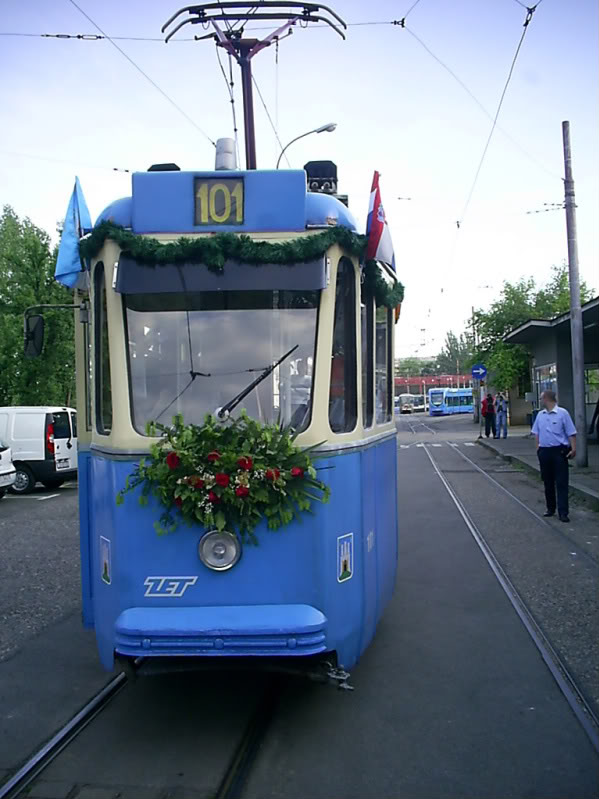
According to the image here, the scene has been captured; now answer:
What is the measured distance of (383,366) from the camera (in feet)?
17.7

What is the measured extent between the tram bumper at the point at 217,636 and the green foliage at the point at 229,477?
17.1 inches

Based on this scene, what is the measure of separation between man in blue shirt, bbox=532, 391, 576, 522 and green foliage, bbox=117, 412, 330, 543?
25.0 ft

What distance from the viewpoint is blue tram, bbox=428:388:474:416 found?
70562 millimetres

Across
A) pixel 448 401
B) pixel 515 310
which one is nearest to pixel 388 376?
pixel 515 310

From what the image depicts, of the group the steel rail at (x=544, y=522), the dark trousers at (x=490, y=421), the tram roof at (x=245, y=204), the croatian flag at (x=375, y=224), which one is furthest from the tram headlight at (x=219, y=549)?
the dark trousers at (x=490, y=421)

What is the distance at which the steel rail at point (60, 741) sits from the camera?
3771mm

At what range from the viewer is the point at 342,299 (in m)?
4.38

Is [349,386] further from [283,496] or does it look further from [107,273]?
[107,273]

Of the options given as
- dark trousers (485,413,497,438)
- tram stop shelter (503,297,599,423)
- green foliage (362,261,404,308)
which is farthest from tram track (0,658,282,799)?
dark trousers (485,413,497,438)

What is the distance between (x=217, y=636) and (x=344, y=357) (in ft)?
5.21

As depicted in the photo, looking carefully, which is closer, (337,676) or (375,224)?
(337,676)

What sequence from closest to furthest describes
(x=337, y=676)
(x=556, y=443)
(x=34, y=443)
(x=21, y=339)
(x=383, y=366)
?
(x=337, y=676)
(x=383, y=366)
(x=556, y=443)
(x=34, y=443)
(x=21, y=339)

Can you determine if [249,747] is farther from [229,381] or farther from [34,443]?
[34,443]

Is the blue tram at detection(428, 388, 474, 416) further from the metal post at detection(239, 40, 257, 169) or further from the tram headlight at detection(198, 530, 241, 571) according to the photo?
the tram headlight at detection(198, 530, 241, 571)
